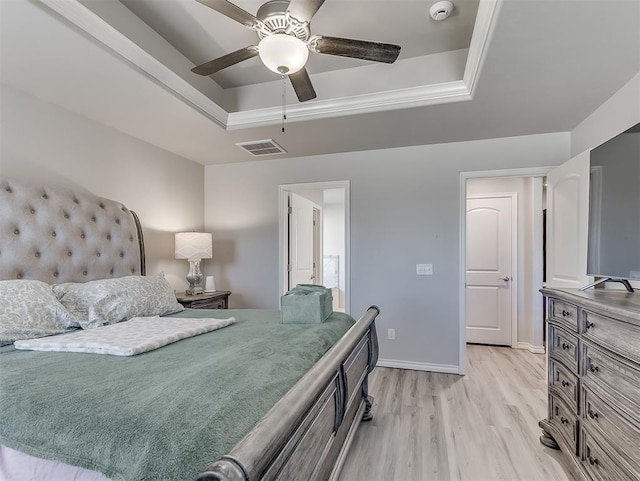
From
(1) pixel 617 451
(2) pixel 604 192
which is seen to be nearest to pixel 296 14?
(2) pixel 604 192

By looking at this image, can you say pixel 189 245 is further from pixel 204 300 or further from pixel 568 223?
pixel 568 223

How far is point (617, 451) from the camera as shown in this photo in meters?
1.36

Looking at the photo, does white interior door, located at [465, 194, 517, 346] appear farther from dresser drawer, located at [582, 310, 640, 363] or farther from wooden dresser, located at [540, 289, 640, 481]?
dresser drawer, located at [582, 310, 640, 363]

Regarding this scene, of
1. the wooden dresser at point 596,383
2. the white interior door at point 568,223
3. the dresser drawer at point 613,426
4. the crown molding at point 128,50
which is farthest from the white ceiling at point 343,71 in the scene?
the dresser drawer at point 613,426

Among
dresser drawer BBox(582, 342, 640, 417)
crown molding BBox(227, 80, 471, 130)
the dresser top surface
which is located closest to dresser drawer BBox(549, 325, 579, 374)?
dresser drawer BBox(582, 342, 640, 417)

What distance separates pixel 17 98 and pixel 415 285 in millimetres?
3629

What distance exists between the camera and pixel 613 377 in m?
1.41

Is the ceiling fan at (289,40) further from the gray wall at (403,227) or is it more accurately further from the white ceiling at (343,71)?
the gray wall at (403,227)

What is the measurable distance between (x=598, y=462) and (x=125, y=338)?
2.24m

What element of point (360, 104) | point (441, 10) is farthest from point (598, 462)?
point (441, 10)

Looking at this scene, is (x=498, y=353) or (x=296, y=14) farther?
(x=498, y=353)

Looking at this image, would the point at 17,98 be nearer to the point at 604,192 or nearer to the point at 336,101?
the point at 336,101

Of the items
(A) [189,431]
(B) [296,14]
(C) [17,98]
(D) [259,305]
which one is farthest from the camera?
(D) [259,305]

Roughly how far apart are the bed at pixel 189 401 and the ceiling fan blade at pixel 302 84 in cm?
148
